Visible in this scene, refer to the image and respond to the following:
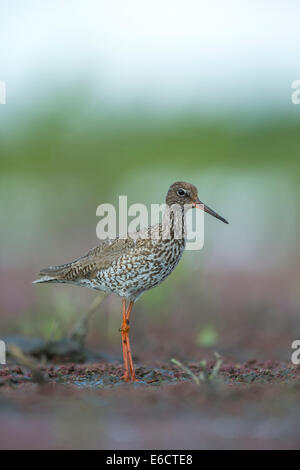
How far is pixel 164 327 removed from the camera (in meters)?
9.87

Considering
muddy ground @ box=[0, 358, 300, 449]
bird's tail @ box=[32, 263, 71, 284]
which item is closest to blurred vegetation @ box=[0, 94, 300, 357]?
bird's tail @ box=[32, 263, 71, 284]

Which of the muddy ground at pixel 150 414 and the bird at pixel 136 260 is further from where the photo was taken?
the bird at pixel 136 260

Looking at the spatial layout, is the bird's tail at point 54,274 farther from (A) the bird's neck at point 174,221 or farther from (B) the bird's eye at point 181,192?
(B) the bird's eye at point 181,192

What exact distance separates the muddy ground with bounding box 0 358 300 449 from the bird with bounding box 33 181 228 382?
93cm

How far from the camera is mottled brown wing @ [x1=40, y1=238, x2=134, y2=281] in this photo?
6.04m

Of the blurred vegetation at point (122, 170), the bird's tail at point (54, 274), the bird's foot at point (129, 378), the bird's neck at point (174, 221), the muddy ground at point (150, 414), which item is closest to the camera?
the muddy ground at point (150, 414)

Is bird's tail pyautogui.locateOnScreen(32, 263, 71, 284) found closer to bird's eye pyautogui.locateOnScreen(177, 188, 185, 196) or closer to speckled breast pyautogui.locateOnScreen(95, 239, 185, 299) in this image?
speckled breast pyautogui.locateOnScreen(95, 239, 185, 299)

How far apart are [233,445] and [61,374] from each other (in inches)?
89.2

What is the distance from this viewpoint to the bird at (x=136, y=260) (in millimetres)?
5797

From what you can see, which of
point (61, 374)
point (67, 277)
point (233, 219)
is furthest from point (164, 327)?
point (233, 219)

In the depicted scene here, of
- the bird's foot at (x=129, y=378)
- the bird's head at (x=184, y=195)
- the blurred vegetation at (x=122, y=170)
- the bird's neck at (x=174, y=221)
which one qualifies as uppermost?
the blurred vegetation at (x=122, y=170)

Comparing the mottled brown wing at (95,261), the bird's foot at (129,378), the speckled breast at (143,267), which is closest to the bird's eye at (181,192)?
the speckled breast at (143,267)

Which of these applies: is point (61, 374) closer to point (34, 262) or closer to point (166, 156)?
point (34, 262)

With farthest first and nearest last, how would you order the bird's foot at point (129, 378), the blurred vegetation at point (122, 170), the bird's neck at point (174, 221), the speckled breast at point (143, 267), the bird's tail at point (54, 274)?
the blurred vegetation at point (122, 170) → the bird's tail at point (54, 274) → the bird's neck at point (174, 221) → the speckled breast at point (143, 267) → the bird's foot at point (129, 378)
